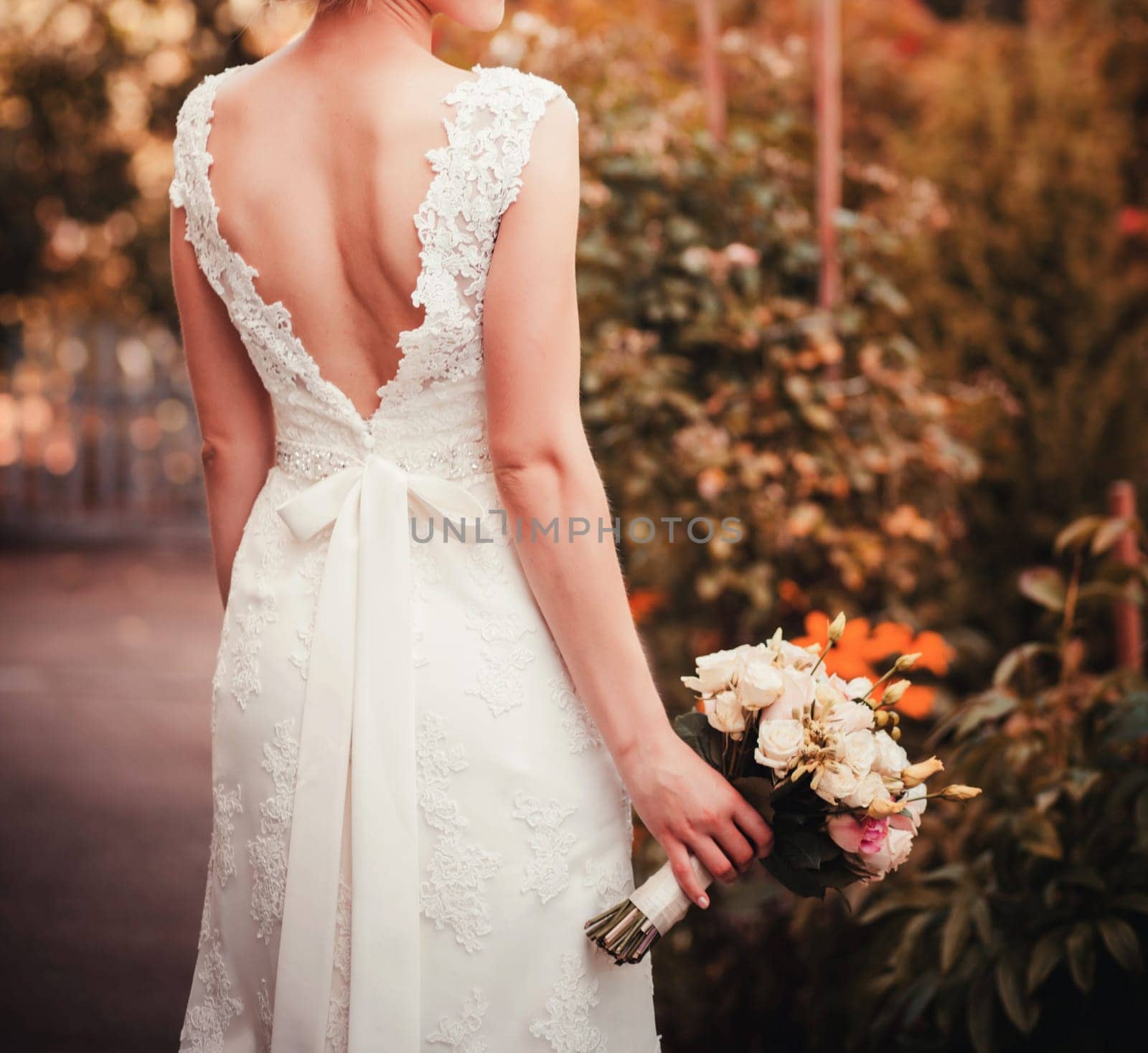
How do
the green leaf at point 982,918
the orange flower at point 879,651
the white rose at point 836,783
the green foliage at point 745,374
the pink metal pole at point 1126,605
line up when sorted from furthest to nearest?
1. the green foliage at point 745,374
2. the orange flower at point 879,651
3. the pink metal pole at point 1126,605
4. the green leaf at point 982,918
5. the white rose at point 836,783

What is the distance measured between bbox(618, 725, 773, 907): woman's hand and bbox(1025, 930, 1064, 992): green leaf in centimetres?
74

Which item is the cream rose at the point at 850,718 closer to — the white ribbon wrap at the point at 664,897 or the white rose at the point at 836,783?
the white rose at the point at 836,783

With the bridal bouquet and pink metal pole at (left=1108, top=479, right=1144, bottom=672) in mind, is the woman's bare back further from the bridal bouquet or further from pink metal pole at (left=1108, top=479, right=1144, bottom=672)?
pink metal pole at (left=1108, top=479, right=1144, bottom=672)

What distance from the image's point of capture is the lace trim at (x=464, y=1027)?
4.18ft

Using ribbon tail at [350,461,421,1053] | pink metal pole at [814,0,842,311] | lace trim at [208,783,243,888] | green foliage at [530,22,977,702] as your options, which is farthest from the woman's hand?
pink metal pole at [814,0,842,311]

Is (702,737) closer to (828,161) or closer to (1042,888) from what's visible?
(1042,888)

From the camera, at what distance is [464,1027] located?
1275mm

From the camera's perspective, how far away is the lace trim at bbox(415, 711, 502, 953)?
1.28 metres

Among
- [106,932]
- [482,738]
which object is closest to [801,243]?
[482,738]

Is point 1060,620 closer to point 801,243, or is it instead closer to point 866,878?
point 866,878

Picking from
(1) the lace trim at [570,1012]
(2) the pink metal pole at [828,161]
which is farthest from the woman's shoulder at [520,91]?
(2) the pink metal pole at [828,161]

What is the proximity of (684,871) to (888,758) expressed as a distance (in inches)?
10.4

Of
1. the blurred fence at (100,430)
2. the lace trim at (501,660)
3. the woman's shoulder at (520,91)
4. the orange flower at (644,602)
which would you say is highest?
the blurred fence at (100,430)

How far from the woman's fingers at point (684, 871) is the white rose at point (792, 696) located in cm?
18
